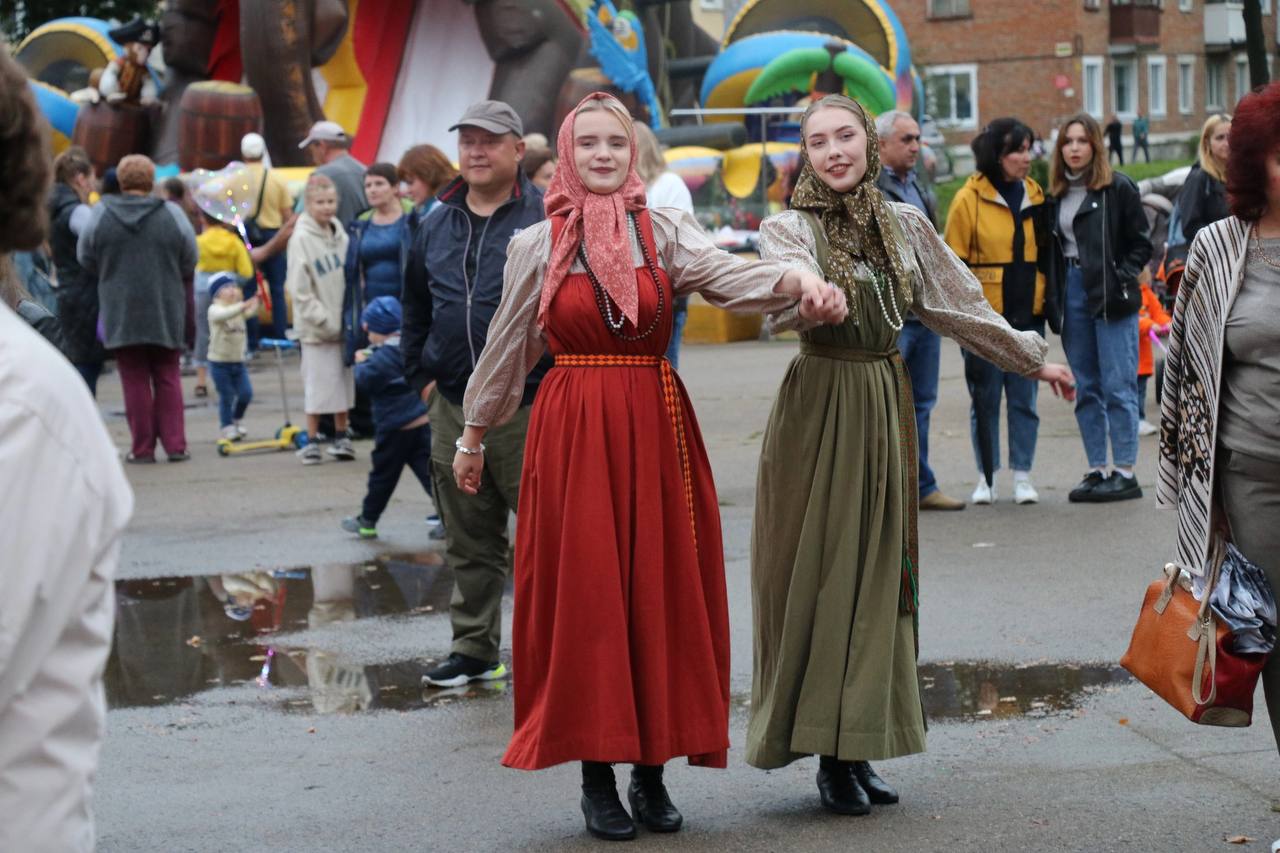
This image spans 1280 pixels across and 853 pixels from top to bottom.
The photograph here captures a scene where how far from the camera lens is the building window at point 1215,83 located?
62750 millimetres

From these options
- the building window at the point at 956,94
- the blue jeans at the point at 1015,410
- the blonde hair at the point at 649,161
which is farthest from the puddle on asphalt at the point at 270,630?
the building window at the point at 956,94

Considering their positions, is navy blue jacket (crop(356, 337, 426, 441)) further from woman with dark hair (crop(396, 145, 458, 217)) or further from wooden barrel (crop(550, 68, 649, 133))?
wooden barrel (crop(550, 68, 649, 133))

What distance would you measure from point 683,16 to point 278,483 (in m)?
23.8

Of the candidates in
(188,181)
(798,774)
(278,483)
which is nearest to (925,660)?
(798,774)

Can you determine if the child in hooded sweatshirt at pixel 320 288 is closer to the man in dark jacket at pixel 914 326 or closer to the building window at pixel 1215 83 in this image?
the man in dark jacket at pixel 914 326

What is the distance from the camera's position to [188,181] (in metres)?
18.5

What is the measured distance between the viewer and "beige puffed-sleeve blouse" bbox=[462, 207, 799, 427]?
16.1 ft

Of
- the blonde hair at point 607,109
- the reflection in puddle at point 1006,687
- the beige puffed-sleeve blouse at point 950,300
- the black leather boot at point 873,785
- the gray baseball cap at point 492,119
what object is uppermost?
the gray baseball cap at point 492,119

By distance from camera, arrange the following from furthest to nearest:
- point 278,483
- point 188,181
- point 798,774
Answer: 1. point 188,181
2. point 278,483
3. point 798,774

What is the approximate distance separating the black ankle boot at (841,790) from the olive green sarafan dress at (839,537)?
0.10 m

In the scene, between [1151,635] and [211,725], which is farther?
[211,725]

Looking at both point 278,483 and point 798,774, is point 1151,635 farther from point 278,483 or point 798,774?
point 278,483

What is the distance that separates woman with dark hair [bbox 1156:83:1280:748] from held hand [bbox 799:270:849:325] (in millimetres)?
843

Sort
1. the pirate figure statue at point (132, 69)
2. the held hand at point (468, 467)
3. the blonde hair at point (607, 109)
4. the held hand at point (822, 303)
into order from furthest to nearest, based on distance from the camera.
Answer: the pirate figure statue at point (132, 69), the held hand at point (468, 467), the blonde hair at point (607, 109), the held hand at point (822, 303)
